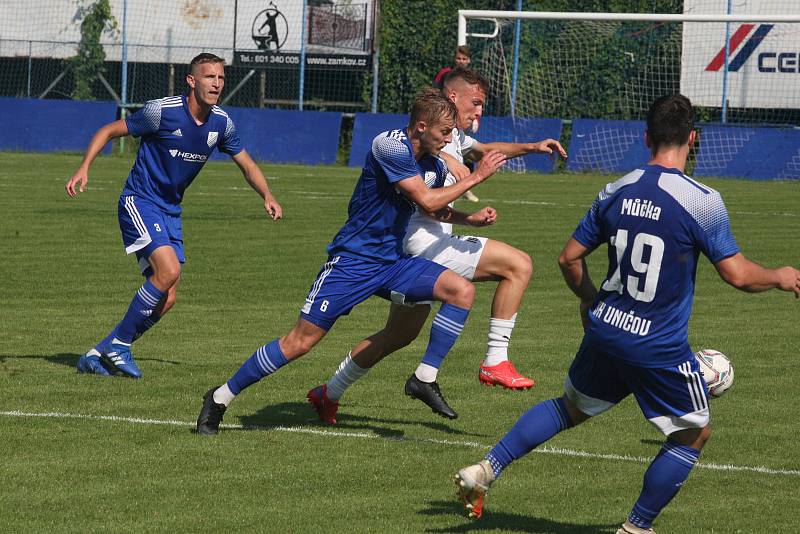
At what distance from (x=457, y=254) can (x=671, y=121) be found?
301 cm

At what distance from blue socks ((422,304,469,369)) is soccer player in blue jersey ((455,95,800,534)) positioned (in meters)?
2.07

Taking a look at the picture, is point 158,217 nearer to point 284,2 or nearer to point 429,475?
point 429,475

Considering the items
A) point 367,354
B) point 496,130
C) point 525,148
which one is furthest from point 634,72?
point 367,354

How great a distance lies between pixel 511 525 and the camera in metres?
5.69

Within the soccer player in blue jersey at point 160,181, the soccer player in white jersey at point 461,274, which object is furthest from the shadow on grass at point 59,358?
the soccer player in white jersey at point 461,274

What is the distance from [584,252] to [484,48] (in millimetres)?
26205

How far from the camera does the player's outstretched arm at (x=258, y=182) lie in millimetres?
9055

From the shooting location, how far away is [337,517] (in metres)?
5.71

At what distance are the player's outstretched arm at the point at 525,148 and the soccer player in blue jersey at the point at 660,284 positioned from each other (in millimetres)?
2222

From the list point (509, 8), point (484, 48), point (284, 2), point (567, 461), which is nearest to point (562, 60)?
point (484, 48)

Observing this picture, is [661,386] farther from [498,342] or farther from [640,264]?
[498,342]

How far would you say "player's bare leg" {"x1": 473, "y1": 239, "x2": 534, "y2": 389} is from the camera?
24.8ft

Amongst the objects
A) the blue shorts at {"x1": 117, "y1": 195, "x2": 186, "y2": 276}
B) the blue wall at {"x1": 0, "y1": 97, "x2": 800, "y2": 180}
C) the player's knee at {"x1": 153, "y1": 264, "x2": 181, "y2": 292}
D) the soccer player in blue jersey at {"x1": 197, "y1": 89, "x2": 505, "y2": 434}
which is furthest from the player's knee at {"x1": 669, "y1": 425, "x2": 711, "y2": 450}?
the blue wall at {"x1": 0, "y1": 97, "x2": 800, "y2": 180}

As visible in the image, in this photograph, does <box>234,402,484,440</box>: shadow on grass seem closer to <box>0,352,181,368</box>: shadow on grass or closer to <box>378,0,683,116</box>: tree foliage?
<box>0,352,181,368</box>: shadow on grass
